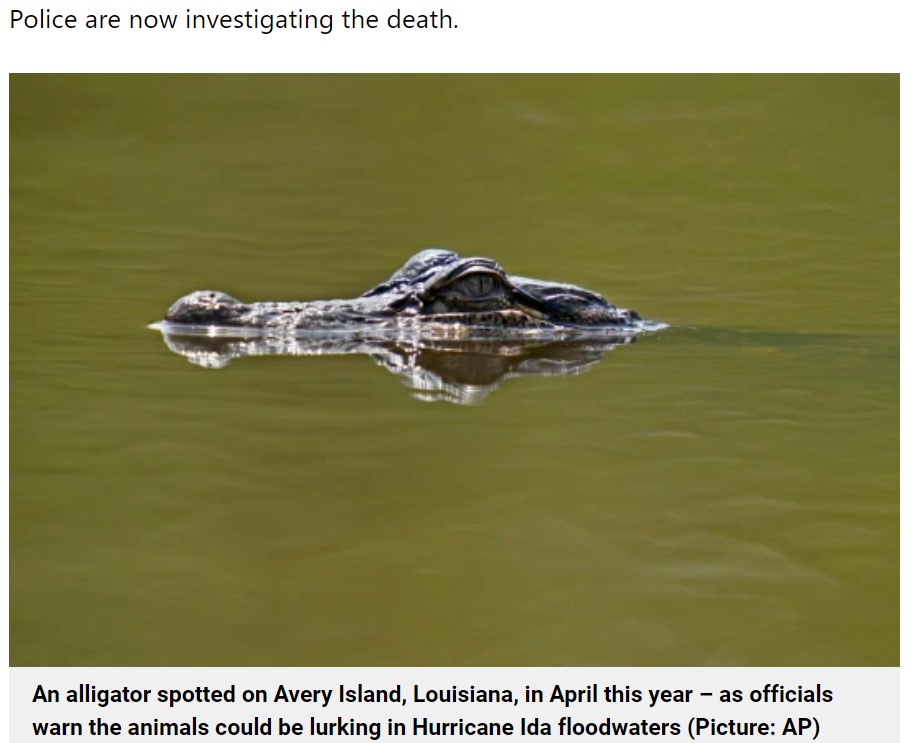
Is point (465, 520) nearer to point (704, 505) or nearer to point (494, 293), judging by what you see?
point (704, 505)

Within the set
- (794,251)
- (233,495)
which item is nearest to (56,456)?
(233,495)

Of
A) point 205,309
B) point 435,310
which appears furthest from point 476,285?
point 205,309

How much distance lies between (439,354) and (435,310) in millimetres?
635

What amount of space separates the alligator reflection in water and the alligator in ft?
0.35

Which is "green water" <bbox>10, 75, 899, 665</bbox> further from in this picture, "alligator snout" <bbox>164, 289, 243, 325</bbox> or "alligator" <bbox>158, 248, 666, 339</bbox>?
"alligator" <bbox>158, 248, 666, 339</bbox>

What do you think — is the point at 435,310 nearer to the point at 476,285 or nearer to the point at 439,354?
the point at 476,285

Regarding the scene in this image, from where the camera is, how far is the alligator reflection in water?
674 centimetres

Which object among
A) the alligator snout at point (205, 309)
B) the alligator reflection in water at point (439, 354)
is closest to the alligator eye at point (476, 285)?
the alligator reflection in water at point (439, 354)

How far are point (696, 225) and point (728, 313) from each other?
2.76 meters

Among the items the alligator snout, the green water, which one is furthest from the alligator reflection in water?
the green water

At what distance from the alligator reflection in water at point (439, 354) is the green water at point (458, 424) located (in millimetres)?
215

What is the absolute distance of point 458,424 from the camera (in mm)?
5766

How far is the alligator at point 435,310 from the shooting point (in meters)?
7.68

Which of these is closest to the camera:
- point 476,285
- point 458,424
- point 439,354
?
point 458,424
